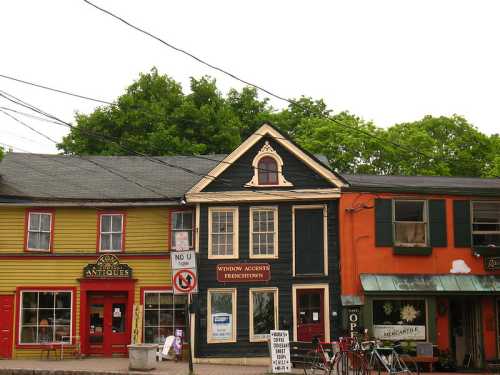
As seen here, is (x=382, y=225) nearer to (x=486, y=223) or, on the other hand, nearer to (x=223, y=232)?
(x=486, y=223)

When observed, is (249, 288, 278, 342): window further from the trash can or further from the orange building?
the trash can

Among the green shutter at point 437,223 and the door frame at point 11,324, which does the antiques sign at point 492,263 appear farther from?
the door frame at point 11,324

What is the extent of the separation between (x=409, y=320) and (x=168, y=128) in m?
22.2

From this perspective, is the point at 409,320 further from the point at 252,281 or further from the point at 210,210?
the point at 210,210

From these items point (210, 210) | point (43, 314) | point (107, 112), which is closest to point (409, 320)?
point (210, 210)

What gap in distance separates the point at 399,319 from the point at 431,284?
1.53m

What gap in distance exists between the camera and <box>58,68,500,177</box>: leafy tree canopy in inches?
1646

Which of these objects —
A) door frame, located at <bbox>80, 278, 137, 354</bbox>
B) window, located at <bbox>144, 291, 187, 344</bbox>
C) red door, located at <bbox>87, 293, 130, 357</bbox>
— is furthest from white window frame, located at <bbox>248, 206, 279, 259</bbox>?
red door, located at <bbox>87, 293, 130, 357</bbox>

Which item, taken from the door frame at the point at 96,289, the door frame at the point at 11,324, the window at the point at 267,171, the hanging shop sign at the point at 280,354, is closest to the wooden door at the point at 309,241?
the window at the point at 267,171

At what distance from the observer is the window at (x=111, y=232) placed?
25.4m

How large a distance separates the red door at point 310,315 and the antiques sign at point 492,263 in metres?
5.50

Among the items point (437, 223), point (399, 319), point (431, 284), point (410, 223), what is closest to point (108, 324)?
point (399, 319)

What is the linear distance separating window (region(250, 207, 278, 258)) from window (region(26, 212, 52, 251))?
7.27 m

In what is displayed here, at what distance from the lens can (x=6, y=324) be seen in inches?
971
